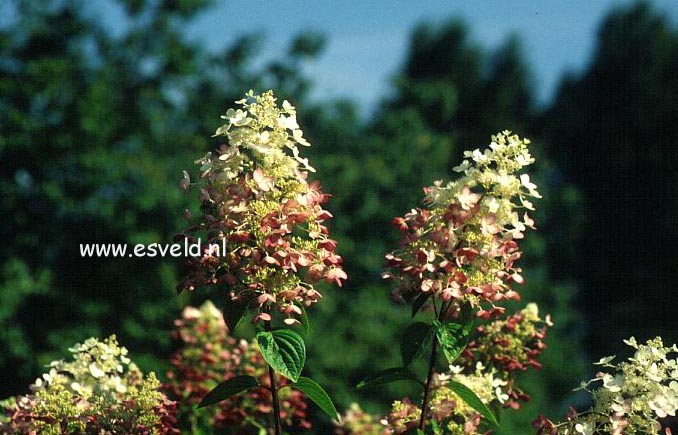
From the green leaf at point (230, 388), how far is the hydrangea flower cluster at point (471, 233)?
0.42m

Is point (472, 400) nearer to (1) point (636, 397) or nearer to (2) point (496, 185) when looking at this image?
(1) point (636, 397)

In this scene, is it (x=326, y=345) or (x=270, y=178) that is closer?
(x=270, y=178)

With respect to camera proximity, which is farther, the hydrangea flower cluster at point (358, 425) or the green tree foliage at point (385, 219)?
the green tree foliage at point (385, 219)

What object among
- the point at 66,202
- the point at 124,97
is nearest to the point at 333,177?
the point at 124,97

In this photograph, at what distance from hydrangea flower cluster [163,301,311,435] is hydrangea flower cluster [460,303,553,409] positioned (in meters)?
0.61

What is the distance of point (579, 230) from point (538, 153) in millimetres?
1666

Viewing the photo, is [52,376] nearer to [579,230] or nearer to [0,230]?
[0,230]

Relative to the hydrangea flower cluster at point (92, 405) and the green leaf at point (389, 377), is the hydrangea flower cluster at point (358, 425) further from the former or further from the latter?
the green leaf at point (389, 377)

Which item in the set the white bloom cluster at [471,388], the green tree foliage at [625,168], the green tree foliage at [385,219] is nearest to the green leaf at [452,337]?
the white bloom cluster at [471,388]

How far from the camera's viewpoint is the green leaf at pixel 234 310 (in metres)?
2.16

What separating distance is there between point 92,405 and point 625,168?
19.1 metres


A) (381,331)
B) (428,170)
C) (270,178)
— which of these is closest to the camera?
(270,178)

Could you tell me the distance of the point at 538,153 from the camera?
61.2ft

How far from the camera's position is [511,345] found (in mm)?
2783
